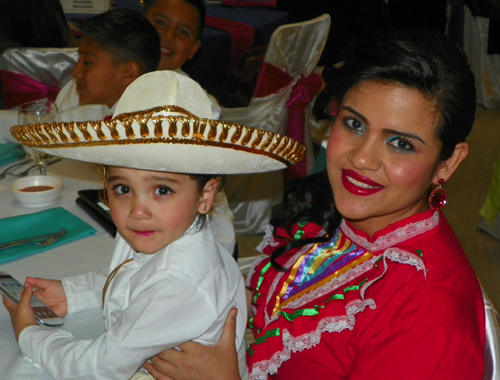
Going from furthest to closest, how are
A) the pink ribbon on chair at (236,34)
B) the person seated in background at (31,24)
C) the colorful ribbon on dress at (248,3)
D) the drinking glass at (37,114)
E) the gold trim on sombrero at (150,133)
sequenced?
the colorful ribbon on dress at (248,3)
the pink ribbon on chair at (236,34)
the person seated in background at (31,24)
the drinking glass at (37,114)
the gold trim on sombrero at (150,133)

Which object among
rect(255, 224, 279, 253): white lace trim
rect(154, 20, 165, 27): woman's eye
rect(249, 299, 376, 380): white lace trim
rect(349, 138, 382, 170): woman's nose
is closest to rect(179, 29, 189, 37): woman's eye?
rect(154, 20, 165, 27): woman's eye

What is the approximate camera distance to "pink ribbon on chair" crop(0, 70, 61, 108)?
3428 millimetres

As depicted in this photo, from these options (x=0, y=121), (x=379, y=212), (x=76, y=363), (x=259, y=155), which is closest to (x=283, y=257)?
(x=379, y=212)

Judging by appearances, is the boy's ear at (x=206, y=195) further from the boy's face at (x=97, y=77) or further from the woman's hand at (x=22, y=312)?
the boy's face at (x=97, y=77)

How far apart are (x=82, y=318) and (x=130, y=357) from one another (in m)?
0.26

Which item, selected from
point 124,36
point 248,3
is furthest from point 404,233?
point 248,3

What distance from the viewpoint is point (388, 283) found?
1.32 metres

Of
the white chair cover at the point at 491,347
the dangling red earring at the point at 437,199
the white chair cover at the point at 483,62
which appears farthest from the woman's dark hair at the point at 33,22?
the white chair cover at the point at 483,62

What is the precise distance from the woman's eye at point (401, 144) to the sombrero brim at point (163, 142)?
26cm

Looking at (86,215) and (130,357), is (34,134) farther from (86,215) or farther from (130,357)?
(86,215)

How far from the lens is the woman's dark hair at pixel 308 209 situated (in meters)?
1.68

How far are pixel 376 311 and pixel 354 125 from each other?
46cm

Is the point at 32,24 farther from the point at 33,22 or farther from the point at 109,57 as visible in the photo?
the point at 109,57

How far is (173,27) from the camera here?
340 centimetres
